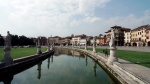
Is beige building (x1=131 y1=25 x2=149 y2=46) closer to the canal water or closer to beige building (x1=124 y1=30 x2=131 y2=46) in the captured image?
beige building (x1=124 y1=30 x2=131 y2=46)

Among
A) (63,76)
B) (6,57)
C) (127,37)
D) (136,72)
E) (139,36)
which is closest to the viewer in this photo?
(136,72)

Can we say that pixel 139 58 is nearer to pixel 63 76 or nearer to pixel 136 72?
pixel 136 72

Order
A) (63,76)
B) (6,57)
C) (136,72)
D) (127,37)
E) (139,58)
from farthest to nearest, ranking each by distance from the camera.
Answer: (127,37) → (139,58) → (6,57) → (63,76) → (136,72)

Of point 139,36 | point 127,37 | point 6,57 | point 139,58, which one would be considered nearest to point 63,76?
point 6,57

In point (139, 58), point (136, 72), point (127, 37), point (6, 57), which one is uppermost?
point (127, 37)

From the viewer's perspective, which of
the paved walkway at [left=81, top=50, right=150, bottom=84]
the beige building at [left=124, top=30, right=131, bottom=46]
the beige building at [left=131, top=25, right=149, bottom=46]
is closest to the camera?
the paved walkway at [left=81, top=50, right=150, bottom=84]

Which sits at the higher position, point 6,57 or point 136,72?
point 6,57

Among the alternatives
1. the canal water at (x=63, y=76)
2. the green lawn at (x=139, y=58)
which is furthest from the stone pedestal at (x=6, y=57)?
the green lawn at (x=139, y=58)

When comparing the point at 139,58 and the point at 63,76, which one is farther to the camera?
the point at 139,58

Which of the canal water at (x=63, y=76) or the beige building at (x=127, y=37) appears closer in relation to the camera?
the canal water at (x=63, y=76)

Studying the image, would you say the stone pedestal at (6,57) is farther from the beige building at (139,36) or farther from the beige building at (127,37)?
the beige building at (127,37)

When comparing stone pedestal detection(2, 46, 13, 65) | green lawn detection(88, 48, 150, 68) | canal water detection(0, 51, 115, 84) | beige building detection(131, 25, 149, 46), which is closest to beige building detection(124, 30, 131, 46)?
beige building detection(131, 25, 149, 46)

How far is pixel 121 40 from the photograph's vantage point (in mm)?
118312

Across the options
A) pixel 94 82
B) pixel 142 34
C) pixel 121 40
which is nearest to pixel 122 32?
pixel 121 40
